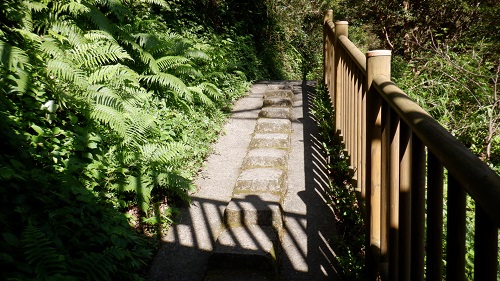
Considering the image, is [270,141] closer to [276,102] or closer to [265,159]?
[265,159]

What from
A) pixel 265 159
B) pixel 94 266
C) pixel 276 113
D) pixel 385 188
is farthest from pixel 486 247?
pixel 276 113

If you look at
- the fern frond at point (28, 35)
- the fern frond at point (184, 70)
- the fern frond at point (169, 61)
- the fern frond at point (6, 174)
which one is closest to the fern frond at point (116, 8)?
the fern frond at point (169, 61)

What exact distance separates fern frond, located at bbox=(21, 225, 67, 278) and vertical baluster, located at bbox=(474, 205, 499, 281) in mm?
1809

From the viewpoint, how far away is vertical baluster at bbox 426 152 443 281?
5.16ft

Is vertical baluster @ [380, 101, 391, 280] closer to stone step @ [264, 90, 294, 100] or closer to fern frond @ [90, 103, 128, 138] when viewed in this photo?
fern frond @ [90, 103, 128, 138]

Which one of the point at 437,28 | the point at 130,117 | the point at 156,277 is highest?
the point at 437,28

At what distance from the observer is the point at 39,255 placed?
7.62ft

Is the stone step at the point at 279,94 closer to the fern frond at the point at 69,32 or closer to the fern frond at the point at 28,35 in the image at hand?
the fern frond at the point at 69,32

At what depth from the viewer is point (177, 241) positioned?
11.6 feet

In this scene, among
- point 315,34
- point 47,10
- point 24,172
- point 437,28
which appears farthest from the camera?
point 315,34

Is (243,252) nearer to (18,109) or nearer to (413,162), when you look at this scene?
(413,162)

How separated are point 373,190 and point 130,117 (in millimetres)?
2476

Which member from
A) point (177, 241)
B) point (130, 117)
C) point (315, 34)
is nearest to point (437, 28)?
point (315, 34)

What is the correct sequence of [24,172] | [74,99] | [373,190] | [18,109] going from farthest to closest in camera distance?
1. [74,99]
2. [18,109]
3. [24,172]
4. [373,190]
